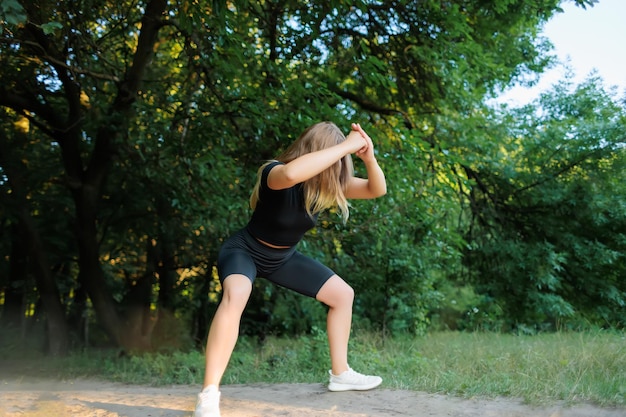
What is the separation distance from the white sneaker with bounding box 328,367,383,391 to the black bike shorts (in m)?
0.64

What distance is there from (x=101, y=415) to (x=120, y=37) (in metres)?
6.63

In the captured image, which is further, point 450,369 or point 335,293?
point 450,369

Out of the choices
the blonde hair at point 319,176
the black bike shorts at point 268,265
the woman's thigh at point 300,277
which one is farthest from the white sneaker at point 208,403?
the blonde hair at point 319,176

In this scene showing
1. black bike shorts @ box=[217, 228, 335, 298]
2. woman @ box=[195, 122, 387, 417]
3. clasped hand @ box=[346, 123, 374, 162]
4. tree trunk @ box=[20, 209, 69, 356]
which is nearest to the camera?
woman @ box=[195, 122, 387, 417]

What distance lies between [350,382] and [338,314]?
0.49m

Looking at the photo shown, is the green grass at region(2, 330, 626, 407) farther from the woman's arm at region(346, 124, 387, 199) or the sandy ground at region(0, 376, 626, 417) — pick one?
the woman's arm at region(346, 124, 387, 199)

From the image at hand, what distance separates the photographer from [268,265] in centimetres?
391

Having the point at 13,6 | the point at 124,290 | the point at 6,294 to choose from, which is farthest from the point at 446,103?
the point at 6,294

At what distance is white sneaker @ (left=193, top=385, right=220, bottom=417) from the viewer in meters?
3.31

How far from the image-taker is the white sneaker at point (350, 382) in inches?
164

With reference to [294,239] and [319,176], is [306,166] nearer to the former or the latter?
[319,176]

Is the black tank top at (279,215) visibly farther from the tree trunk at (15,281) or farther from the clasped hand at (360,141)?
the tree trunk at (15,281)

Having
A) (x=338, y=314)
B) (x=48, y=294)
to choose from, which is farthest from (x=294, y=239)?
(x=48, y=294)

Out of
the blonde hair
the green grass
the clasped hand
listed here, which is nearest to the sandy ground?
the green grass
